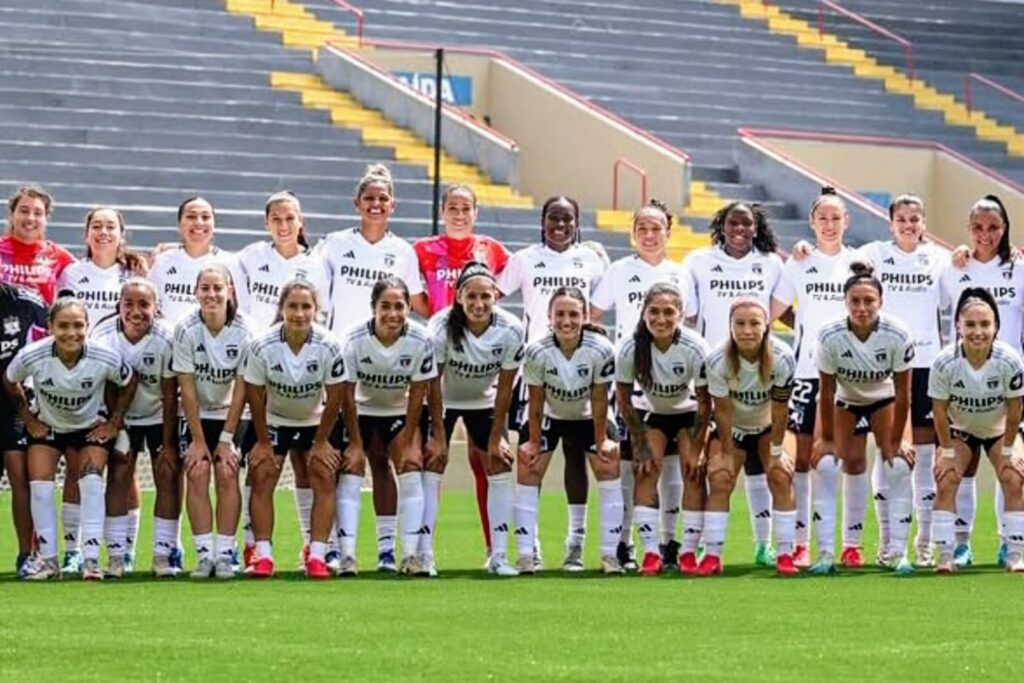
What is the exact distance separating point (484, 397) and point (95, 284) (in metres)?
1.83

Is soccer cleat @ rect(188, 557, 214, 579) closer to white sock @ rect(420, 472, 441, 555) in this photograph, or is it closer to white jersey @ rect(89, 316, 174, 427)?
white jersey @ rect(89, 316, 174, 427)

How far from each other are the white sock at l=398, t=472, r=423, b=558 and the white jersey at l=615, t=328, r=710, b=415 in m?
1.01

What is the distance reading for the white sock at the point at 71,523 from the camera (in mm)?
11211

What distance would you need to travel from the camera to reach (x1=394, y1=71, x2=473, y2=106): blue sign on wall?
896 inches

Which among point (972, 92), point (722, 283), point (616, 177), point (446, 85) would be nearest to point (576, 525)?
point (722, 283)

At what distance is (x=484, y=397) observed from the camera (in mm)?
11547

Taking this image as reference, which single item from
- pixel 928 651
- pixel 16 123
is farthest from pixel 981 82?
pixel 928 651

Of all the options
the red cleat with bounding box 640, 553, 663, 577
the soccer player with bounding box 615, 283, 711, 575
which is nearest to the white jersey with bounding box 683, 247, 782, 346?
the soccer player with bounding box 615, 283, 711, 575

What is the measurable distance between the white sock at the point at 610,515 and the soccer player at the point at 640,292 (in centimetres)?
34

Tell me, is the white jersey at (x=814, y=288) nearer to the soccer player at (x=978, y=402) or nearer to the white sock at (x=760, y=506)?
the white sock at (x=760, y=506)

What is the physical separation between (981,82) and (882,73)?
1.09m

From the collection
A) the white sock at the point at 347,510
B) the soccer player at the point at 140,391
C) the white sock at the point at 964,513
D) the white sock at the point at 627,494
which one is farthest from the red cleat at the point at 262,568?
the white sock at the point at 964,513

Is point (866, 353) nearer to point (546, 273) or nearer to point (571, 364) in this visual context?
point (571, 364)

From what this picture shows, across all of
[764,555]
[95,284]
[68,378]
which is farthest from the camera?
[764,555]
